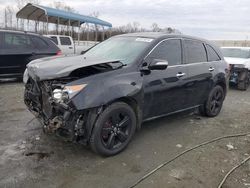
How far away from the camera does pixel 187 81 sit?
550 cm

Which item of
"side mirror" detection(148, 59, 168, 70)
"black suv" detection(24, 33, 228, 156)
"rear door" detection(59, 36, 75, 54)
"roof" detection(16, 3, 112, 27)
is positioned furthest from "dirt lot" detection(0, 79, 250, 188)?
"roof" detection(16, 3, 112, 27)

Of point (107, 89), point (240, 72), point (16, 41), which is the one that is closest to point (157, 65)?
point (107, 89)

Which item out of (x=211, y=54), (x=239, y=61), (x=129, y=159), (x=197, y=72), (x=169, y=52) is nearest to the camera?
(x=129, y=159)

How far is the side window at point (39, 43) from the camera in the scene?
33.1ft

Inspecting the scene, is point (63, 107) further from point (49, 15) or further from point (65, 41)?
point (49, 15)

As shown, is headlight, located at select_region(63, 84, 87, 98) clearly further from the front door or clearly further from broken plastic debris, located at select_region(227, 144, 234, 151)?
broken plastic debris, located at select_region(227, 144, 234, 151)

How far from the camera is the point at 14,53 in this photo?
31.1 feet

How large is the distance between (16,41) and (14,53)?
458 millimetres

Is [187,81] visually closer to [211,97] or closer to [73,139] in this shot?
[211,97]

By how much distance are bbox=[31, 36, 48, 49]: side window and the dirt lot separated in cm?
450

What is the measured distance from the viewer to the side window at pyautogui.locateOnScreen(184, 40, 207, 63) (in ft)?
18.6

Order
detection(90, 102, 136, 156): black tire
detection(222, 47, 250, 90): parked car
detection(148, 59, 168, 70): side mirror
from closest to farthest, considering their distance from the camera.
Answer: detection(90, 102, 136, 156): black tire < detection(148, 59, 168, 70): side mirror < detection(222, 47, 250, 90): parked car

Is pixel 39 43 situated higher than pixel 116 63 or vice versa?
pixel 39 43

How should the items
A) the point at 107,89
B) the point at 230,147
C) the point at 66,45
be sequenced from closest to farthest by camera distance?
the point at 107,89 < the point at 230,147 < the point at 66,45
